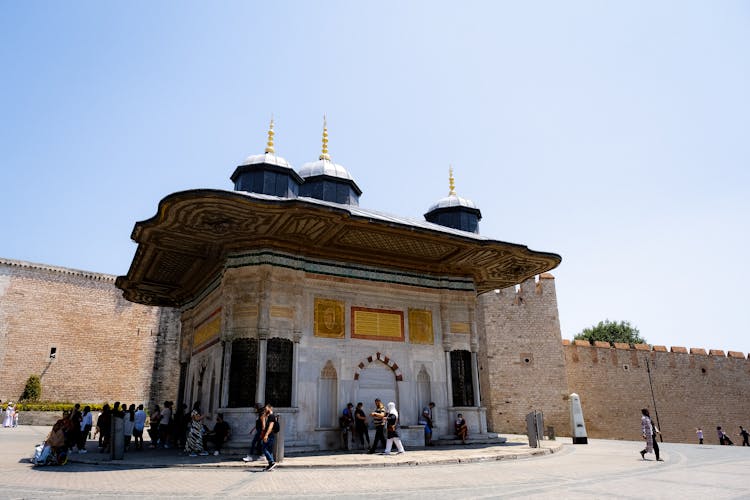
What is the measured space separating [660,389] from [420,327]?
60.8 feet

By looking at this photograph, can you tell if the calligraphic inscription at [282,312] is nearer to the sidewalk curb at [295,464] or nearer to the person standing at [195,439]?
the person standing at [195,439]

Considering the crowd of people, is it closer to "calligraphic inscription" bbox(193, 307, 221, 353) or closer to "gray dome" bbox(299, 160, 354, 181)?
"calligraphic inscription" bbox(193, 307, 221, 353)

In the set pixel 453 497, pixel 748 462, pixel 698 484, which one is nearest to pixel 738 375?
pixel 748 462

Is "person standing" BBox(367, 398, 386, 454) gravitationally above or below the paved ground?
above

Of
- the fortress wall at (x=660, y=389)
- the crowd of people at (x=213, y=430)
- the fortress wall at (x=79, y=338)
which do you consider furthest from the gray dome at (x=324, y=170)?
the fortress wall at (x=79, y=338)

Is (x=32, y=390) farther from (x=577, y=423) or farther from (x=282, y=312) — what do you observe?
(x=577, y=423)

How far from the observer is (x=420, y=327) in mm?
13789

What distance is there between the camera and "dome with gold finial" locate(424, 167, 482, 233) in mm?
18311

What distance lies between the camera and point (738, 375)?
2766 centimetres

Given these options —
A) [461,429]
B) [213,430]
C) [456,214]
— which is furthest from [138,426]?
[456,214]

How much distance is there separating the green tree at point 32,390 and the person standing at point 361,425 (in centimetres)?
2360

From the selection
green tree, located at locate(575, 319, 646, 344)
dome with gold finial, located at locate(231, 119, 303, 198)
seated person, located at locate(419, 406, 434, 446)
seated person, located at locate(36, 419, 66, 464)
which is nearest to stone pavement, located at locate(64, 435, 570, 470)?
seated person, located at locate(36, 419, 66, 464)

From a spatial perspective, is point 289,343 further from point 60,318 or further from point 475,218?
point 60,318

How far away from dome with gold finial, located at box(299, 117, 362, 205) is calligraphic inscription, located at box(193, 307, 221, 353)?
483 cm
